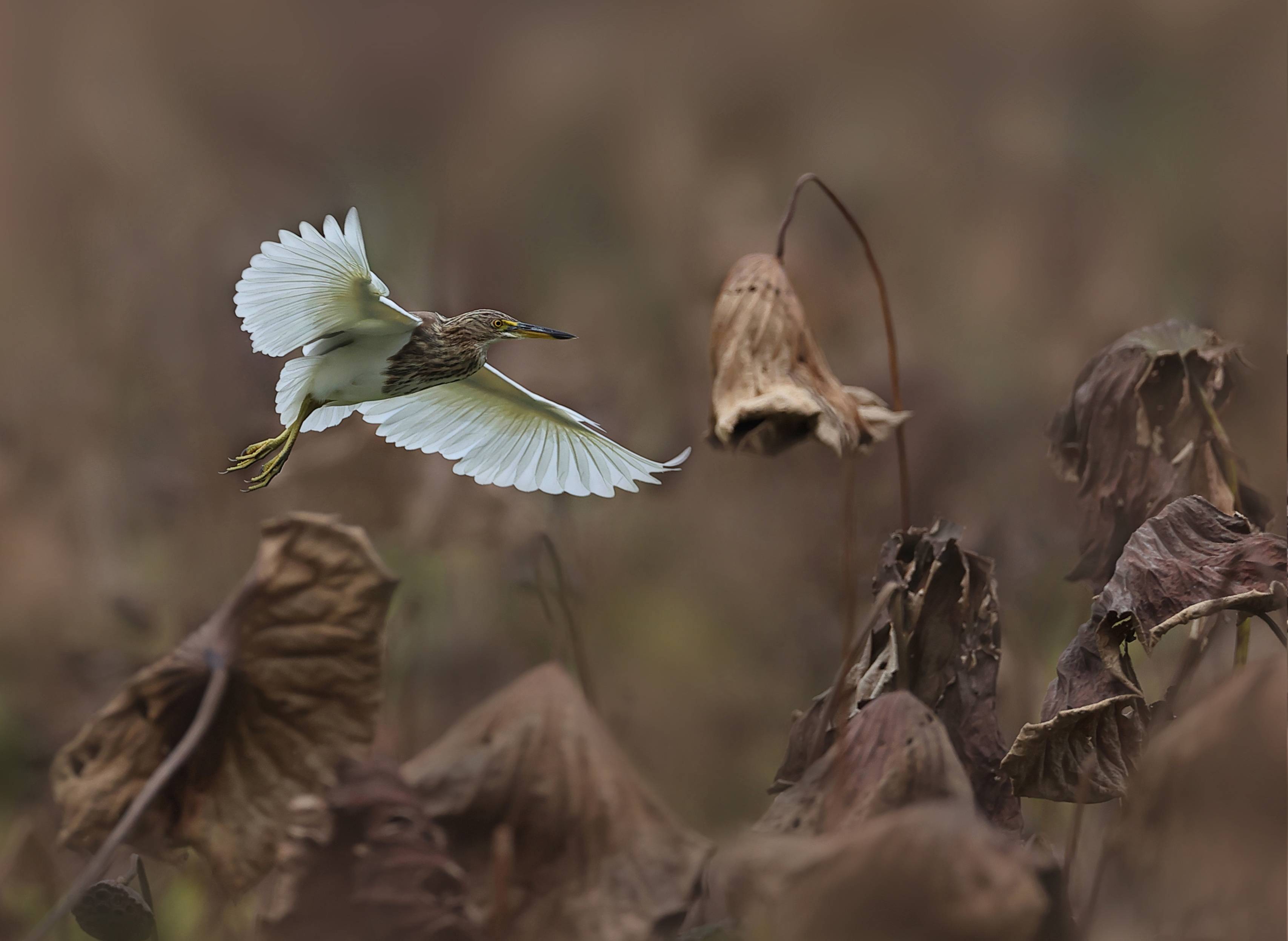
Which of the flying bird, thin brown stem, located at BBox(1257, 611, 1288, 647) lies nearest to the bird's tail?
the flying bird

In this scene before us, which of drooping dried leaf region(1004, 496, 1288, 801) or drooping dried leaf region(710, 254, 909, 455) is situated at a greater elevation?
drooping dried leaf region(710, 254, 909, 455)

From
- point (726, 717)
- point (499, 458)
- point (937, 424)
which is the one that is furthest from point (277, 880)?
point (937, 424)

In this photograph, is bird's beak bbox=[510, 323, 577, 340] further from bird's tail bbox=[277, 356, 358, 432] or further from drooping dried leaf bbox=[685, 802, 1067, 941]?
drooping dried leaf bbox=[685, 802, 1067, 941]

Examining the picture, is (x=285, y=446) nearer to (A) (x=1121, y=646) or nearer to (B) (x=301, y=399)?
(B) (x=301, y=399)

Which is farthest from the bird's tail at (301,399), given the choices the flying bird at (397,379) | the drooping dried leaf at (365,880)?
the drooping dried leaf at (365,880)

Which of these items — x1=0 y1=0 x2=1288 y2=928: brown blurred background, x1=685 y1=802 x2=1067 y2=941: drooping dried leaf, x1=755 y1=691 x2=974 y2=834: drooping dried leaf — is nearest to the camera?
x1=685 y1=802 x2=1067 y2=941: drooping dried leaf

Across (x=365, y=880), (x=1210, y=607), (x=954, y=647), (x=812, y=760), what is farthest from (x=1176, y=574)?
(x=365, y=880)

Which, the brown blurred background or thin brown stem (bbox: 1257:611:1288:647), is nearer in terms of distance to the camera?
thin brown stem (bbox: 1257:611:1288:647)

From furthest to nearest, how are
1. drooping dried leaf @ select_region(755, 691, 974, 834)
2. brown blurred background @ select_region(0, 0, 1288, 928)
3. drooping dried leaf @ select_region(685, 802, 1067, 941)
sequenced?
brown blurred background @ select_region(0, 0, 1288, 928), drooping dried leaf @ select_region(755, 691, 974, 834), drooping dried leaf @ select_region(685, 802, 1067, 941)

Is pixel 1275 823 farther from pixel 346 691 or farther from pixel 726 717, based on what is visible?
pixel 726 717
